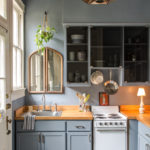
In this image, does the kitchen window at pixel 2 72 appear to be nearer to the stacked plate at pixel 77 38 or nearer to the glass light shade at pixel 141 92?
the stacked plate at pixel 77 38

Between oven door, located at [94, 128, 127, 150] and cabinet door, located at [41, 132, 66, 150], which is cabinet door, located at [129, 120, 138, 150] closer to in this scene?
oven door, located at [94, 128, 127, 150]

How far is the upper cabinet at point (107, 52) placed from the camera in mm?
3408

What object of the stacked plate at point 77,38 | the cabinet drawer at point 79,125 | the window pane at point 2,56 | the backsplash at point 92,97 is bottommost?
the cabinet drawer at point 79,125

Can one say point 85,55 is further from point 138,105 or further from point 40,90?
point 138,105

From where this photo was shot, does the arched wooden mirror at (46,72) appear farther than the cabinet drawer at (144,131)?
Yes

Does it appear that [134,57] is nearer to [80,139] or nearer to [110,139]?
[110,139]

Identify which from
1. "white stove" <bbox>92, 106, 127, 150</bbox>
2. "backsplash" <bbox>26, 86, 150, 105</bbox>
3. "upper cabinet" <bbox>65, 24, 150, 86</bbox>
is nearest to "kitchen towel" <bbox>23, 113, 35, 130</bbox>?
"backsplash" <bbox>26, 86, 150, 105</bbox>

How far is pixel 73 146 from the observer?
3.16 m

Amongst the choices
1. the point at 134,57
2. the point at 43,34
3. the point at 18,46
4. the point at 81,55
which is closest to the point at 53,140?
the point at 81,55

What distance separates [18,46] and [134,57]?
6.30 feet

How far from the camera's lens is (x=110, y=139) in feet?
10.3

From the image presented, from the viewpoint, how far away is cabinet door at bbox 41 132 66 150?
3141 millimetres

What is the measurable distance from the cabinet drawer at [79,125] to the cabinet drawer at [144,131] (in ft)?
2.37

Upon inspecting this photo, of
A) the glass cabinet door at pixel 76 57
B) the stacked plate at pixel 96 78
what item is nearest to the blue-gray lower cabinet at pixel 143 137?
the stacked plate at pixel 96 78
